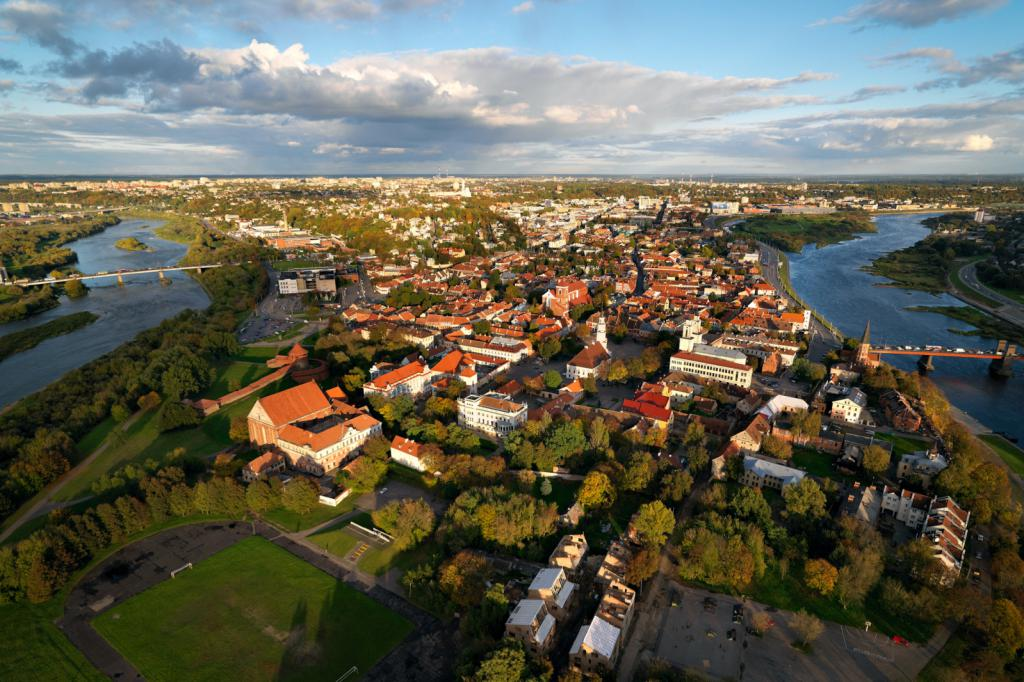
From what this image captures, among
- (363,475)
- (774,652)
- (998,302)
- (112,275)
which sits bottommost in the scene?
(112,275)

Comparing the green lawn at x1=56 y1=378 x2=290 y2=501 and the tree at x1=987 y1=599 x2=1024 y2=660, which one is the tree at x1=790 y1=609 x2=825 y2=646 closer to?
the tree at x1=987 y1=599 x2=1024 y2=660

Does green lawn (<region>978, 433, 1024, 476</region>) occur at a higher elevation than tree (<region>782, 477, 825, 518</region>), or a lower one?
lower

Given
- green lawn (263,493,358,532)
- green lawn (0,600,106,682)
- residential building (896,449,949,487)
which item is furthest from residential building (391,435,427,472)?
residential building (896,449,949,487)

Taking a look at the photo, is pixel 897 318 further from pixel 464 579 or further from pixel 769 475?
pixel 464 579

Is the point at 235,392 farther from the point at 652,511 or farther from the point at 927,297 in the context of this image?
the point at 927,297

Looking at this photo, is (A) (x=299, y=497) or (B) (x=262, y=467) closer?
(A) (x=299, y=497)

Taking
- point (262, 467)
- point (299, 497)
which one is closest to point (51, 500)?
point (262, 467)
